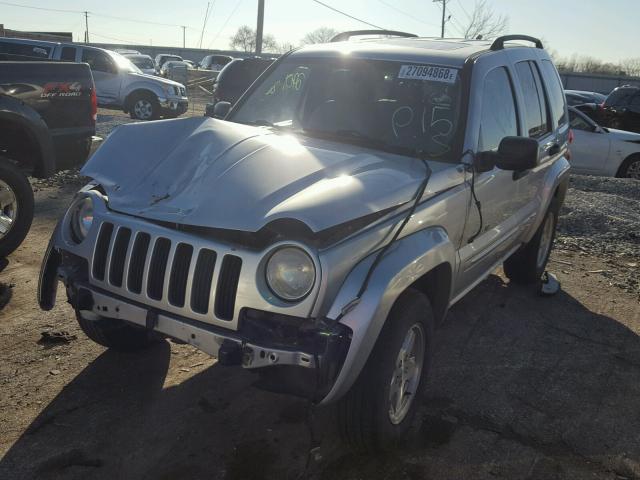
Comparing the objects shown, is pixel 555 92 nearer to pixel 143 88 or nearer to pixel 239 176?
pixel 239 176

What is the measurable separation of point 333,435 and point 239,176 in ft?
Result: 4.57

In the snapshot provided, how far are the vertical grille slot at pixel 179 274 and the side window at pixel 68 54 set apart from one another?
14570 millimetres

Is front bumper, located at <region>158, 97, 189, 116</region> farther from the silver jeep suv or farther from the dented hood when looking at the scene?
the dented hood

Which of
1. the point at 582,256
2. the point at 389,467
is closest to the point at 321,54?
the point at 389,467

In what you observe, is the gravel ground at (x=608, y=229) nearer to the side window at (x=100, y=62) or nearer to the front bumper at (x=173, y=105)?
the front bumper at (x=173, y=105)

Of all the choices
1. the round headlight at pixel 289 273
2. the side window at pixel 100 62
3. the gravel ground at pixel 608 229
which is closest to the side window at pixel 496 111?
the round headlight at pixel 289 273

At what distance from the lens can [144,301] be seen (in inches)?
111

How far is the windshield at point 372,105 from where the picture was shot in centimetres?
375

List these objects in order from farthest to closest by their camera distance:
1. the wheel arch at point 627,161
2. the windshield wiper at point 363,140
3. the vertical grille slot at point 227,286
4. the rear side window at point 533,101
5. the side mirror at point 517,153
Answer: the wheel arch at point 627,161 < the rear side window at point 533,101 < the windshield wiper at point 363,140 < the side mirror at point 517,153 < the vertical grille slot at point 227,286

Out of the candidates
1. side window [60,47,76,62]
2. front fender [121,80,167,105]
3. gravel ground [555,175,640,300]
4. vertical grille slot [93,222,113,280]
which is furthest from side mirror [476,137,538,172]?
front fender [121,80,167,105]

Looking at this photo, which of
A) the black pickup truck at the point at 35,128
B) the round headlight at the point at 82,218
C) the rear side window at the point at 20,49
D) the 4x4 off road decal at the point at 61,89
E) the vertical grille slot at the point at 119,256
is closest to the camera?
the vertical grille slot at the point at 119,256

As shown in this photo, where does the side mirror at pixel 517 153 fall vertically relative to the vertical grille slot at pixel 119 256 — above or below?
above

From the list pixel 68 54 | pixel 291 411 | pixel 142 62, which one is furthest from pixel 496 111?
pixel 142 62

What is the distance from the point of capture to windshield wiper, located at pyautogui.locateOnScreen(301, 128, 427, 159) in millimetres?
3637
